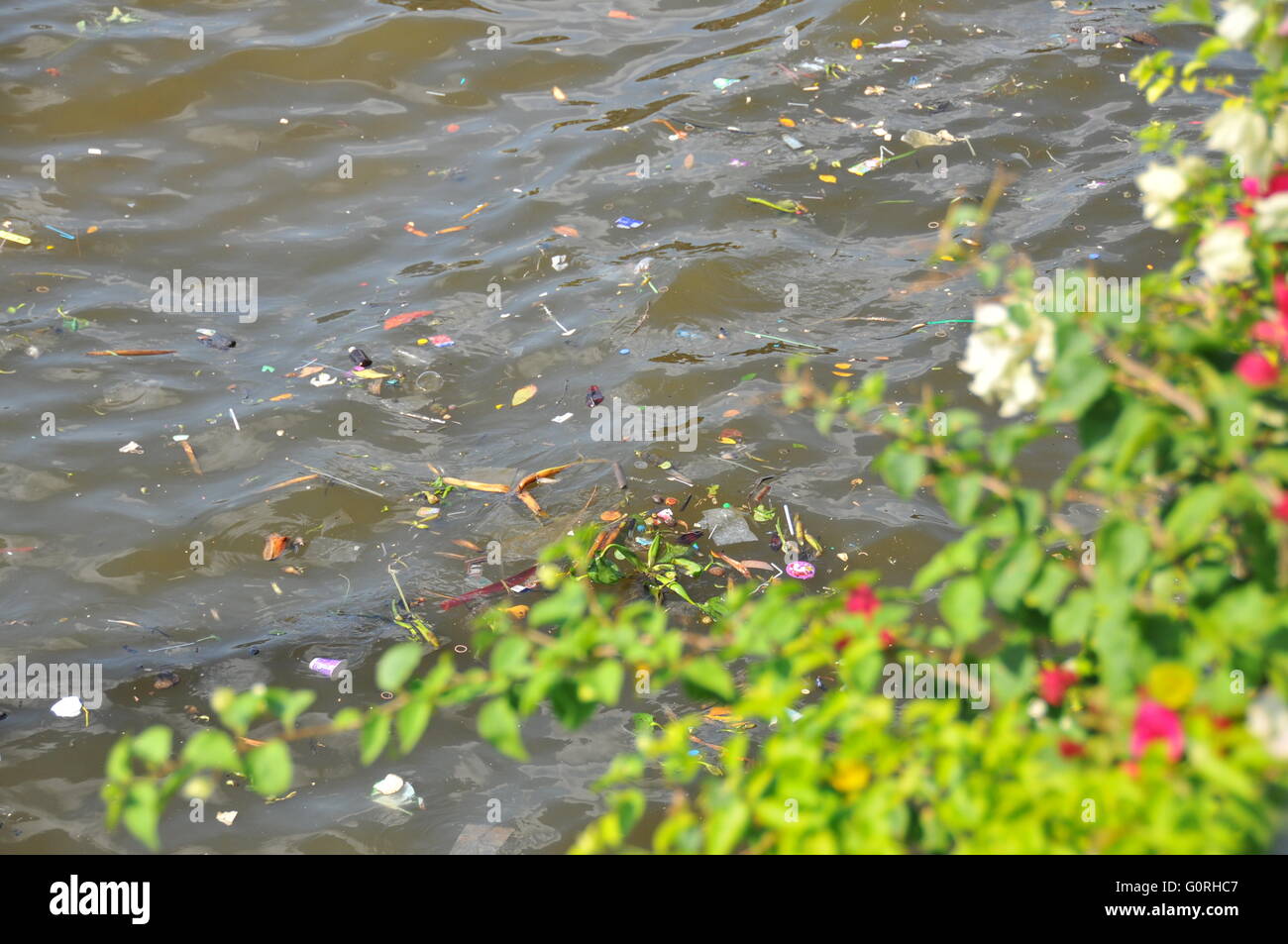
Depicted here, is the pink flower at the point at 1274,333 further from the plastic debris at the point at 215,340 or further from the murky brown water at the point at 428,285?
the plastic debris at the point at 215,340

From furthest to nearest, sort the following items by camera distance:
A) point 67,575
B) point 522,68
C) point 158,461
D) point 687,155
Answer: point 522,68 → point 687,155 → point 158,461 → point 67,575

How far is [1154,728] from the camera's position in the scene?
51.8 inches

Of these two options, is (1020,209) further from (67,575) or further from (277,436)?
(67,575)

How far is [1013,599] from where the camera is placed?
1514 mm

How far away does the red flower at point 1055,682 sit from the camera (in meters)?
1.61

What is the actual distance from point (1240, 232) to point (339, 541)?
Result: 3571 mm

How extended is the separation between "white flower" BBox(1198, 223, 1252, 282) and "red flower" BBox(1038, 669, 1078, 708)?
0.61 m

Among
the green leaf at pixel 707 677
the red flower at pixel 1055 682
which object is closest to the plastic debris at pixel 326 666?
the green leaf at pixel 707 677

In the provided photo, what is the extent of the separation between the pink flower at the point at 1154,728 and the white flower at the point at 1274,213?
2.16 ft

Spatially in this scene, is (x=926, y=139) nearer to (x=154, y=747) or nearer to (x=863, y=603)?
(x=863, y=603)

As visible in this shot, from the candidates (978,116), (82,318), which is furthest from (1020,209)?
(82,318)

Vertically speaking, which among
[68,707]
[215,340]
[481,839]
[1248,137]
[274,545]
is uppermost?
[1248,137]

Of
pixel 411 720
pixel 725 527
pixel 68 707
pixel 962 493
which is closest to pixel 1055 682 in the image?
pixel 962 493

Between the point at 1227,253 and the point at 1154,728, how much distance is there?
0.65 meters
